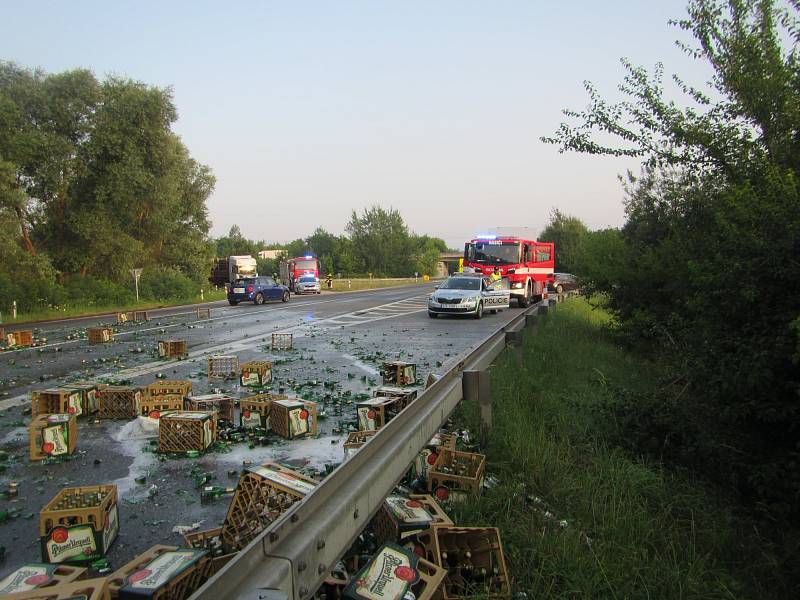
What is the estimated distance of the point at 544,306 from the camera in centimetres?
1538

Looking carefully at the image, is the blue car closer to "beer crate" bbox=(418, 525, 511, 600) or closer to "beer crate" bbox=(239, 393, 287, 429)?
"beer crate" bbox=(239, 393, 287, 429)

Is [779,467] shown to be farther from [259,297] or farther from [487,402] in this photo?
[259,297]

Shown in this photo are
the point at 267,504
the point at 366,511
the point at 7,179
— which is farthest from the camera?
the point at 7,179

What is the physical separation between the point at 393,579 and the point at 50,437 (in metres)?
4.32

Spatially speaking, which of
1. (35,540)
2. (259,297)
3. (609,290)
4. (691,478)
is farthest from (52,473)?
(259,297)

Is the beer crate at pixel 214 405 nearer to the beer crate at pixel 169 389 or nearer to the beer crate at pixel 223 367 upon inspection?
the beer crate at pixel 169 389

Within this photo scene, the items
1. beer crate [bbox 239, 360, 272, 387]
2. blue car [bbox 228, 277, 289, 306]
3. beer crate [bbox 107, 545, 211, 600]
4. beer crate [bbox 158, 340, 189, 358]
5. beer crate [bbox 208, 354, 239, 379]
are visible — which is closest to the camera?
beer crate [bbox 107, 545, 211, 600]

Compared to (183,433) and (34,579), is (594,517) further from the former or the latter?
(183,433)

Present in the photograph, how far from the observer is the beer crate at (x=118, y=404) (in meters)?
7.10

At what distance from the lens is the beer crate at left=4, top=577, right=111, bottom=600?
228cm

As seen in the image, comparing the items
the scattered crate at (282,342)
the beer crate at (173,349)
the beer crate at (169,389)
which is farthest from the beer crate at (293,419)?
the scattered crate at (282,342)

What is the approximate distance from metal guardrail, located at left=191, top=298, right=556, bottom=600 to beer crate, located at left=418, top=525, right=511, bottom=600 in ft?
1.25

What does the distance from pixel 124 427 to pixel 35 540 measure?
9.34ft

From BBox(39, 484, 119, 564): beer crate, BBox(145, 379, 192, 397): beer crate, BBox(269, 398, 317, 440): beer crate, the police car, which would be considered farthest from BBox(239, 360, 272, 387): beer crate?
the police car
